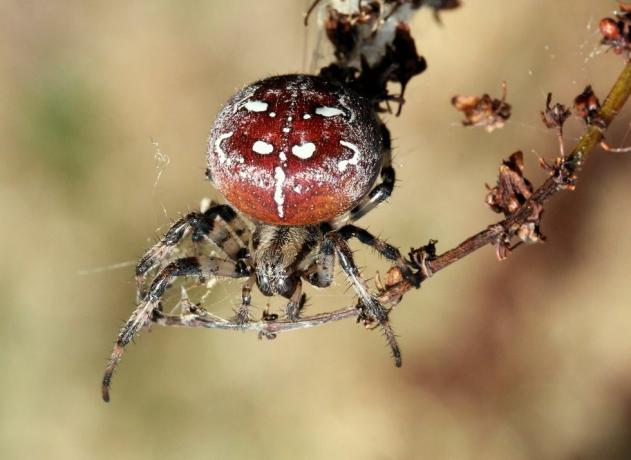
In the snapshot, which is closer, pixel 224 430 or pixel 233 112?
pixel 233 112

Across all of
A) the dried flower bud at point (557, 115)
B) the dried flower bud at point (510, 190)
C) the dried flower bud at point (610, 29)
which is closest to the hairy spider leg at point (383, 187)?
the dried flower bud at point (510, 190)

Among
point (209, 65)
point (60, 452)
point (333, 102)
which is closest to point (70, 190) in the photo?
point (209, 65)

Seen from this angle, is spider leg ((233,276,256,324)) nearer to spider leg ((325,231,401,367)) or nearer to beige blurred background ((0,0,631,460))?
spider leg ((325,231,401,367))

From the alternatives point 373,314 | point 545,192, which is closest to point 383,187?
point 373,314

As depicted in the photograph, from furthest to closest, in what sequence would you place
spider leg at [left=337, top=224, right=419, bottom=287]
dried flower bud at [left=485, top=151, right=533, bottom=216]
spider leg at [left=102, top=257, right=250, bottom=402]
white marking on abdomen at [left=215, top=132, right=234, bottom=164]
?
1. spider leg at [left=102, top=257, right=250, bottom=402]
2. white marking on abdomen at [left=215, top=132, right=234, bottom=164]
3. spider leg at [left=337, top=224, right=419, bottom=287]
4. dried flower bud at [left=485, top=151, right=533, bottom=216]

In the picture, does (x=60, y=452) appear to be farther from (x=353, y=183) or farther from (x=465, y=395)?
(x=353, y=183)

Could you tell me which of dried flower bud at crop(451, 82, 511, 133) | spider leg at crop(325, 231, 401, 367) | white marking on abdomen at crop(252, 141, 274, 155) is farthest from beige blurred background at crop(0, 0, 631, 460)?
dried flower bud at crop(451, 82, 511, 133)

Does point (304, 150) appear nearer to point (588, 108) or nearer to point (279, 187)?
point (279, 187)
